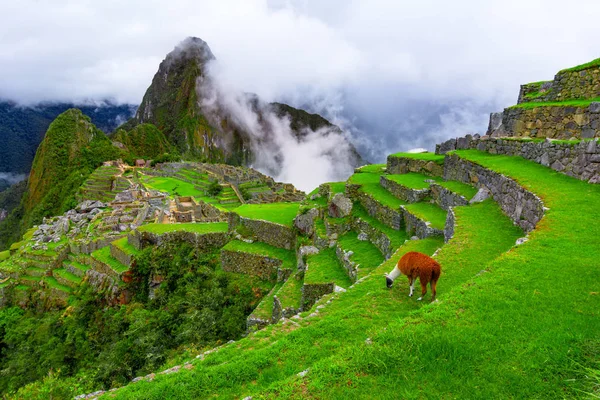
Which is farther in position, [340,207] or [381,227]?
[340,207]

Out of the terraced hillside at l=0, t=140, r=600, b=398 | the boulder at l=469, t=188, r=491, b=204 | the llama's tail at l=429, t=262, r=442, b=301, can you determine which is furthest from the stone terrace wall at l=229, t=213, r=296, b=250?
the llama's tail at l=429, t=262, r=442, b=301

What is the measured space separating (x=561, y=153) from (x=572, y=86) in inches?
158

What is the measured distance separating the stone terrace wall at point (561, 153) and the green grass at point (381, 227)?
412cm

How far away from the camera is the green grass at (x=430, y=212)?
8984 mm

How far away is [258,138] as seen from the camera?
193 m

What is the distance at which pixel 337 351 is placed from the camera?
14.1 ft

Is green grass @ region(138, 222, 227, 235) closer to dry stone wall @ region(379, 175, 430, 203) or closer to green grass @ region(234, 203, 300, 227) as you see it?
green grass @ region(234, 203, 300, 227)

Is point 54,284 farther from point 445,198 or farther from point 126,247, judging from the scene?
point 445,198

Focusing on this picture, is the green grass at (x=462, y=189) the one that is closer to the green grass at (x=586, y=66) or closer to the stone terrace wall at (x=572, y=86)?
the stone terrace wall at (x=572, y=86)

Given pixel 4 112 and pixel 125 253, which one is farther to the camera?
pixel 4 112

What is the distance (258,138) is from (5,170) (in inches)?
4432

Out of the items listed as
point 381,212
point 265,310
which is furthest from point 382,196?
point 265,310

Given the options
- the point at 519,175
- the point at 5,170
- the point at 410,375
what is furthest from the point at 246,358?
the point at 5,170

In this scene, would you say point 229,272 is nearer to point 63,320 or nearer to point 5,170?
point 63,320
